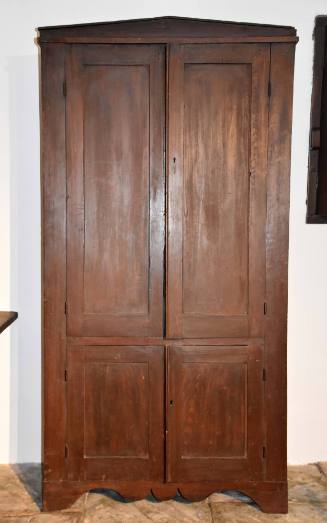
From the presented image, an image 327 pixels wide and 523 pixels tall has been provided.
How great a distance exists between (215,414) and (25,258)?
1280 mm

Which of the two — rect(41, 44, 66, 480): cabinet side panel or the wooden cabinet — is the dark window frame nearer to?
the wooden cabinet

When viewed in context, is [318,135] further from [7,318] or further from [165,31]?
[7,318]

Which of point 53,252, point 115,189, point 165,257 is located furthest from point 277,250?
point 53,252

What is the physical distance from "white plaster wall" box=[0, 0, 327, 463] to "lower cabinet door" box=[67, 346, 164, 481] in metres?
0.55

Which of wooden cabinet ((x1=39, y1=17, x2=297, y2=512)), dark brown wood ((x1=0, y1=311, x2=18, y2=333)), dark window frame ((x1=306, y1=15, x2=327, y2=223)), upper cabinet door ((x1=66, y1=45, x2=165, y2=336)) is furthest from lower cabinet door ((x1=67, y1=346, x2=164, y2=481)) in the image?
dark window frame ((x1=306, y1=15, x2=327, y2=223))

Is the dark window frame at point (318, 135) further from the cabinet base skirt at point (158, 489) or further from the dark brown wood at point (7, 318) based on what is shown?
the dark brown wood at point (7, 318)

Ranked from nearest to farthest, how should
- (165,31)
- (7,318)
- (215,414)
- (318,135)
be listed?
1. (165,31)
2. (215,414)
3. (7,318)
4. (318,135)

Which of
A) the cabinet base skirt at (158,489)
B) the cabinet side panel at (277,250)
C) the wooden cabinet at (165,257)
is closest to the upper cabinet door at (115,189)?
the wooden cabinet at (165,257)

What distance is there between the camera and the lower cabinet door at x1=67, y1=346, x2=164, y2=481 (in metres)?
2.44

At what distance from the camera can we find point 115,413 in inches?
96.7

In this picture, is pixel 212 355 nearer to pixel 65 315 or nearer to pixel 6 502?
pixel 65 315

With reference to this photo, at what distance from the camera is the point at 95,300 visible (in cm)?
243

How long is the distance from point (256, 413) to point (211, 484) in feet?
1.27

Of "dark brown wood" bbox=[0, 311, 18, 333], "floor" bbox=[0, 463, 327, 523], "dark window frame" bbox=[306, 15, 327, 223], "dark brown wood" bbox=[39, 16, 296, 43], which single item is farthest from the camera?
"dark window frame" bbox=[306, 15, 327, 223]
